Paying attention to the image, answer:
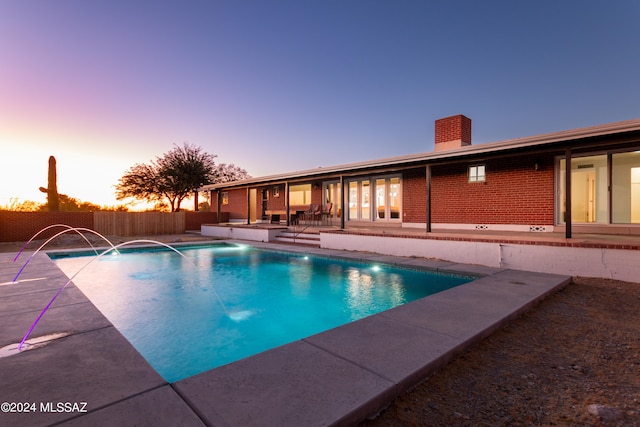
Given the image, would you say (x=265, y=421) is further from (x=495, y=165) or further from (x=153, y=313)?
(x=495, y=165)

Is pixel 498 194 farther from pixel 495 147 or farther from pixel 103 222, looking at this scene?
pixel 103 222

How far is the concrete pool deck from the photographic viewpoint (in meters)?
1.56

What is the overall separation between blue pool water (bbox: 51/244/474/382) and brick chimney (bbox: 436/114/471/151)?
7.22 meters

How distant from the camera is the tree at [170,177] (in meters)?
24.3

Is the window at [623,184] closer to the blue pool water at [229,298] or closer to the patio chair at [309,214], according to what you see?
the blue pool water at [229,298]

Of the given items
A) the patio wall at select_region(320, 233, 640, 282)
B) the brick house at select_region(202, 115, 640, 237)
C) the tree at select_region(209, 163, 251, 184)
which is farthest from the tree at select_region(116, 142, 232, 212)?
the patio wall at select_region(320, 233, 640, 282)

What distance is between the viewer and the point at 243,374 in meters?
2.00

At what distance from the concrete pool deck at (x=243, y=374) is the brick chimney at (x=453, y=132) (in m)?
9.71

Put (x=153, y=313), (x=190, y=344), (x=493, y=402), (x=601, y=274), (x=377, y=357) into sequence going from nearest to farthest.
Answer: (x=493, y=402) < (x=377, y=357) < (x=190, y=344) < (x=153, y=313) < (x=601, y=274)

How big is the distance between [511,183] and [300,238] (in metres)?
7.73

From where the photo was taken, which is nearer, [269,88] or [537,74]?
[537,74]

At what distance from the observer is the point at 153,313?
4.71 meters

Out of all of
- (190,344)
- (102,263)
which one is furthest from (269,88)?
(190,344)

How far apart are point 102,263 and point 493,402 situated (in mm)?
10512
